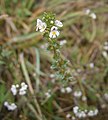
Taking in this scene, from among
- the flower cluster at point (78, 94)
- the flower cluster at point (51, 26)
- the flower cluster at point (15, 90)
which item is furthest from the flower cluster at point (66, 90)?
the flower cluster at point (51, 26)

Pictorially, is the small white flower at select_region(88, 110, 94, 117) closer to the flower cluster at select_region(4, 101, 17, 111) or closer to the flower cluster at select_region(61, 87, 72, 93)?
the flower cluster at select_region(61, 87, 72, 93)

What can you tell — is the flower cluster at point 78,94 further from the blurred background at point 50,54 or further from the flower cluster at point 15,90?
the flower cluster at point 15,90

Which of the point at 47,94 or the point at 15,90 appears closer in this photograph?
the point at 15,90

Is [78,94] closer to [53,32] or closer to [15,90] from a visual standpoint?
[15,90]

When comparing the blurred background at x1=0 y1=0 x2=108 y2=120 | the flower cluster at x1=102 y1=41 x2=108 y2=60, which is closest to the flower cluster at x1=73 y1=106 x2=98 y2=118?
the blurred background at x1=0 y1=0 x2=108 y2=120

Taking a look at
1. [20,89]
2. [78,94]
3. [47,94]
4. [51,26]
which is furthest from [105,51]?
[51,26]

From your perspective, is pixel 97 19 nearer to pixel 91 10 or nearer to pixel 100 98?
pixel 91 10
